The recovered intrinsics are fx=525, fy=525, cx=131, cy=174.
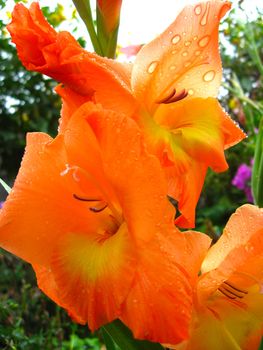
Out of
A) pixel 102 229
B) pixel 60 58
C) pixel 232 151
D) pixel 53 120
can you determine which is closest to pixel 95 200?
pixel 102 229

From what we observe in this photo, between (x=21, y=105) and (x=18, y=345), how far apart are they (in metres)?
1.60

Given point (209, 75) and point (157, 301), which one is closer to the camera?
point (157, 301)

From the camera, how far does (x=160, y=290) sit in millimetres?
501

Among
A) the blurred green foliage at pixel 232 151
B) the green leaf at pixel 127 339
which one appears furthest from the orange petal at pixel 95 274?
the blurred green foliage at pixel 232 151

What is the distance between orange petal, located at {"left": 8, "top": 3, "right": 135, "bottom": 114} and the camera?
21.1 inches

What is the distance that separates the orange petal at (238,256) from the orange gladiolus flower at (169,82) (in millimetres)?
53

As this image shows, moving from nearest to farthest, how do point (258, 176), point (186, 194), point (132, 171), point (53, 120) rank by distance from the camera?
point (132, 171), point (186, 194), point (258, 176), point (53, 120)

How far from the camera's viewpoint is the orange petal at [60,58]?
Result: 0.54 metres

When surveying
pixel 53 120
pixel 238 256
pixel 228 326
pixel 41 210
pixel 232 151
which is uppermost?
pixel 41 210

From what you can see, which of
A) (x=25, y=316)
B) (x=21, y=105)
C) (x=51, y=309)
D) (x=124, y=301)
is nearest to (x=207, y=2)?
(x=124, y=301)

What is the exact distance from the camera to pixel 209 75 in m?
0.66

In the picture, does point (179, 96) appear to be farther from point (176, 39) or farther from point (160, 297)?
point (160, 297)

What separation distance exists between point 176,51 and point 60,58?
0.15 metres

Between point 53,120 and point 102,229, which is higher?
point 102,229
